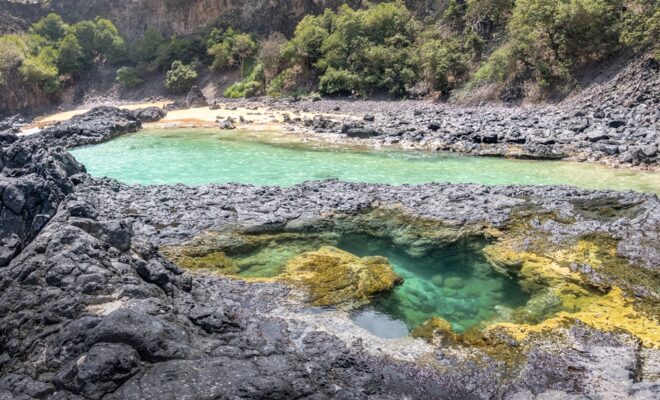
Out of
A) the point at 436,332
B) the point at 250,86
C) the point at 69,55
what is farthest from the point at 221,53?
the point at 436,332

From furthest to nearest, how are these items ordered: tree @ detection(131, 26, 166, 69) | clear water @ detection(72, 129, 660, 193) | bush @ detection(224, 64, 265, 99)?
1. tree @ detection(131, 26, 166, 69)
2. bush @ detection(224, 64, 265, 99)
3. clear water @ detection(72, 129, 660, 193)

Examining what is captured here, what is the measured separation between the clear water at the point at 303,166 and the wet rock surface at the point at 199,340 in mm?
5505

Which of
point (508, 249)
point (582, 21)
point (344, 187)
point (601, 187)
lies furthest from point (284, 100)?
point (508, 249)

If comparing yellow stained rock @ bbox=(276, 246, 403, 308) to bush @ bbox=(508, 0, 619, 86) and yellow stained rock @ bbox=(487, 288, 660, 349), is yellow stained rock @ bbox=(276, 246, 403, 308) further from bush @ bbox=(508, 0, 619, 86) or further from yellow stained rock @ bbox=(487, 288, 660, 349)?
bush @ bbox=(508, 0, 619, 86)

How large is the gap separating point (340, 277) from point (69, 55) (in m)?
52.1

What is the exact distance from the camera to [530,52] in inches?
1089

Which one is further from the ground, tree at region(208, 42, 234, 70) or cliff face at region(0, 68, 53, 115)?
tree at region(208, 42, 234, 70)

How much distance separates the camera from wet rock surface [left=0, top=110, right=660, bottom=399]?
5.52 metres

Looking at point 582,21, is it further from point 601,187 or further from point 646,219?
point 646,219

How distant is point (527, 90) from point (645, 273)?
67.1ft

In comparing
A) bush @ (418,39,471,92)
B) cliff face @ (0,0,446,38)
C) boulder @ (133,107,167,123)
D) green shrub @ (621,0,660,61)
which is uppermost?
cliff face @ (0,0,446,38)

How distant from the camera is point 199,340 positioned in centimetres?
652

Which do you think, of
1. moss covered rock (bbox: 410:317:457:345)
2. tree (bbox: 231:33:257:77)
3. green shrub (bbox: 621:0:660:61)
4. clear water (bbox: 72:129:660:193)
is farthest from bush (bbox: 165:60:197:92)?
moss covered rock (bbox: 410:317:457:345)

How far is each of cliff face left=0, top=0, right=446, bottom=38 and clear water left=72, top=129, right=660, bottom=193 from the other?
2294cm
